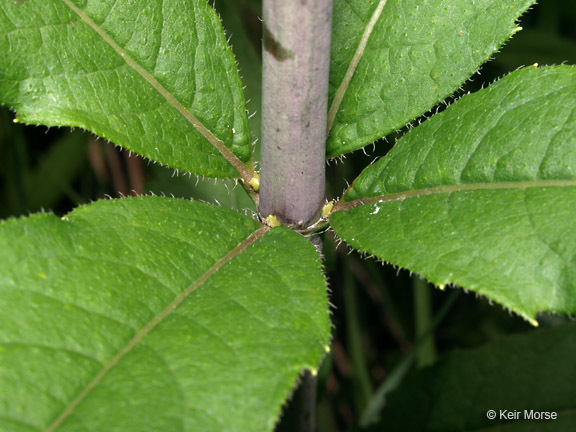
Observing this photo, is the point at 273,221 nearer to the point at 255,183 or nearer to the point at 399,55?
the point at 255,183

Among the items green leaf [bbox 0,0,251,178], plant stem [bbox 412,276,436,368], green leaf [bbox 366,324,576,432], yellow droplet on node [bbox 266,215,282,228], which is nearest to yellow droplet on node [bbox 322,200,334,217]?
yellow droplet on node [bbox 266,215,282,228]

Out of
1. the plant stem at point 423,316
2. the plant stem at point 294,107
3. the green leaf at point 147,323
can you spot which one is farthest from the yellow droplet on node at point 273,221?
the plant stem at point 423,316

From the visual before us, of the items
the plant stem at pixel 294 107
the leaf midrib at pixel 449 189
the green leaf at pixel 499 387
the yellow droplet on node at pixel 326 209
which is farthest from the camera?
the green leaf at pixel 499 387

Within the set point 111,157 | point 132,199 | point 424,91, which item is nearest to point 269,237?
point 132,199

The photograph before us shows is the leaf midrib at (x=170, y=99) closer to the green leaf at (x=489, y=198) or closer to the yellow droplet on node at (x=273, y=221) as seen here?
the yellow droplet on node at (x=273, y=221)

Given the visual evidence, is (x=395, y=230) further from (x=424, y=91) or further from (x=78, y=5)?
(x=78, y=5)

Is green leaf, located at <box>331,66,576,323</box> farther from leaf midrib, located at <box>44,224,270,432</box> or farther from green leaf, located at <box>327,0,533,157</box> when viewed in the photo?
leaf midrib, located at <box>44,224,270,432</box>
